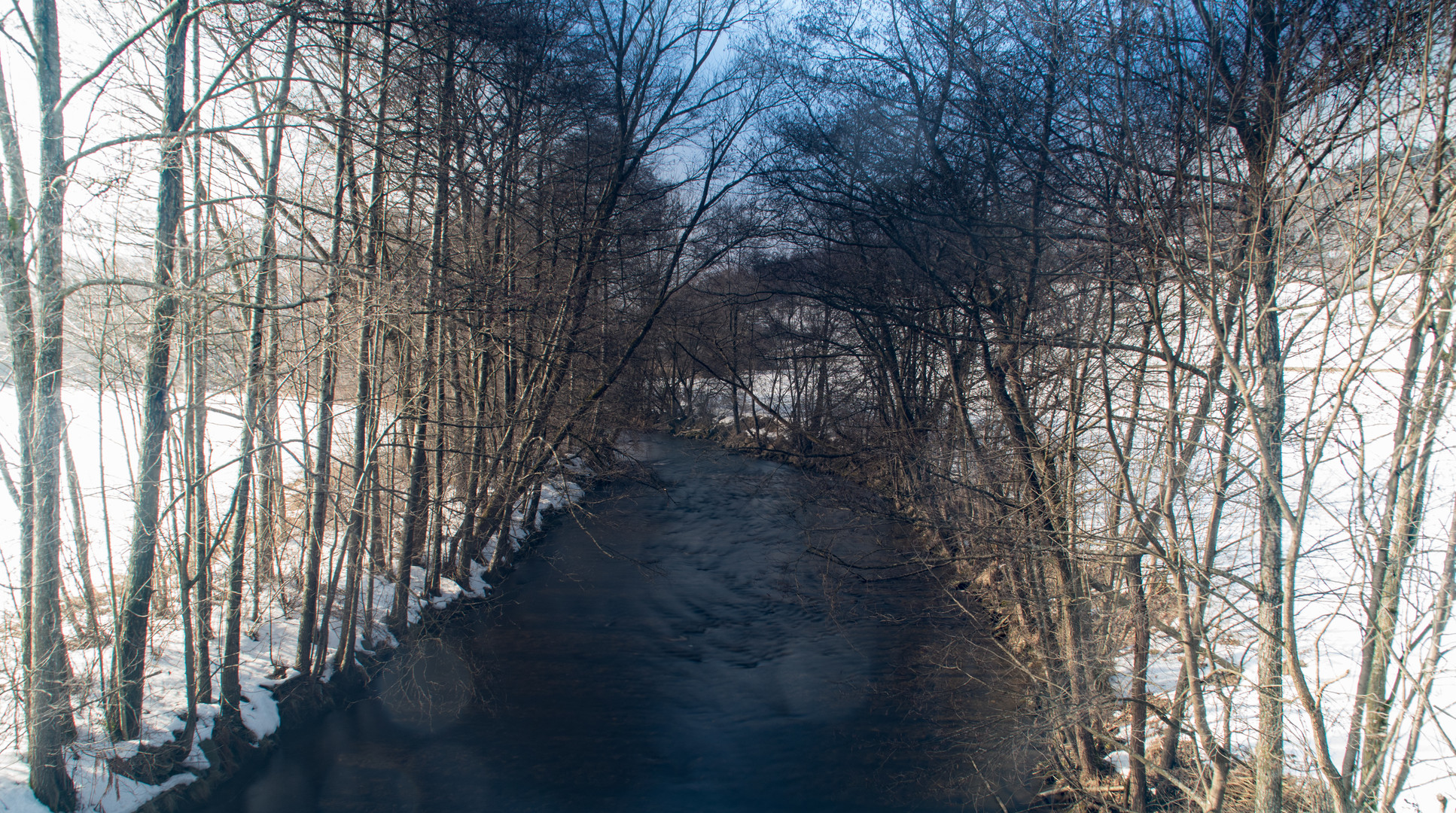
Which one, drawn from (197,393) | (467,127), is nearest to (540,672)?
(197,393)

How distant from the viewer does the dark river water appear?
24.0ft

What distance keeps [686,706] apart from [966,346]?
6.86 metres

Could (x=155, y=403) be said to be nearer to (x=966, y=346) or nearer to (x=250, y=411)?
(x=250, y=411)

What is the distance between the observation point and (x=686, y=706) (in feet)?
30.0

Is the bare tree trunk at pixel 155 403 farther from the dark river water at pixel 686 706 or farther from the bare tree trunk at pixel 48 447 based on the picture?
the dark river water at pixel 686 706

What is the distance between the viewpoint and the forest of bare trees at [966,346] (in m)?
4.51

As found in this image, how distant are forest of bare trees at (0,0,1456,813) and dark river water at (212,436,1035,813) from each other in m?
0.81

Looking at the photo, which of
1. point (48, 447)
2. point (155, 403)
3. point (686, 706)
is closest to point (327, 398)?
point (155, 403)

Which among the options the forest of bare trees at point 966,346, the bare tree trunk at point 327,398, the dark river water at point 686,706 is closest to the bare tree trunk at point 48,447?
the forest of bare trees at point 966,346

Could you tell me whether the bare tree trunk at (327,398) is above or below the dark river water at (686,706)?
above

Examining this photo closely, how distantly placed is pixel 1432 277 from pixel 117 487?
8774mm

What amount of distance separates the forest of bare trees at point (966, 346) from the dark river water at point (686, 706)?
81 cm

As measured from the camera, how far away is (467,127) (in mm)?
9828

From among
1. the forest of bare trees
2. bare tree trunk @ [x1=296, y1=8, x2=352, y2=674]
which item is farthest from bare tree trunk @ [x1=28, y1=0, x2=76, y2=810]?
bare tree trunk @ [x1=296, y1=8, x2=352, y2=674]
